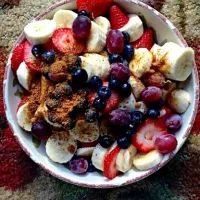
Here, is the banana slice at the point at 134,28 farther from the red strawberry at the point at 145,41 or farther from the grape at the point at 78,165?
the grape at the point at 78,165

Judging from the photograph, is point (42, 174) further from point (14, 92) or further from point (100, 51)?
point (100, 51)

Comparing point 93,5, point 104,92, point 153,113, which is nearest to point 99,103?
point 104,92

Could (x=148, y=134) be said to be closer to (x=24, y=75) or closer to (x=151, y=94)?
(x=151, y=94)

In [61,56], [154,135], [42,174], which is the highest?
[61,56]

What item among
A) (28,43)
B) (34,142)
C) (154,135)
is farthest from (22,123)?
(154,135)

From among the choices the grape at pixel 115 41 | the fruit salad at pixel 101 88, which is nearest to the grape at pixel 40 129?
the fruit salad at pixel 101 88

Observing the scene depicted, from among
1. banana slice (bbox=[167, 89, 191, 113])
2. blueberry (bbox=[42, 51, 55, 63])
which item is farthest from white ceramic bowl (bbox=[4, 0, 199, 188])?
blueberry (bbox=[42, 51, 55, 63])

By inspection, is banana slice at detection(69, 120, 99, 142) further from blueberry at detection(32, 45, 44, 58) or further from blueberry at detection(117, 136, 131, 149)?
blueberry at detection(32, 45, 44, 58)
